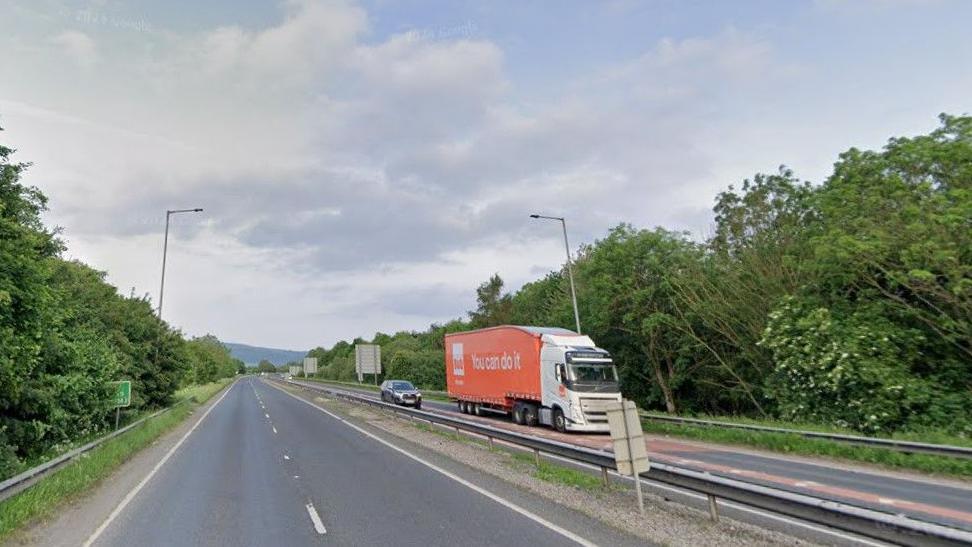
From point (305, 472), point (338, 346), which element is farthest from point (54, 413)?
point (338, 346)

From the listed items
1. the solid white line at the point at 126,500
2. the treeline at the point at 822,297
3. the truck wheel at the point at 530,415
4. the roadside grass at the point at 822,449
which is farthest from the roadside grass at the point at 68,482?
the treeline at the point at 822,297

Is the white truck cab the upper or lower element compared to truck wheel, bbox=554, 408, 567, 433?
upper

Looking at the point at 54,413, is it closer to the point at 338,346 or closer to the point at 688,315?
the point at 688,315

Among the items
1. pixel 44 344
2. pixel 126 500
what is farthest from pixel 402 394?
pixel 126 500

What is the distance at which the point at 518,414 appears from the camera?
88.3ft

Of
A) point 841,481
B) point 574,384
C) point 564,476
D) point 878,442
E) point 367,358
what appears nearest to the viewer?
point 564,476

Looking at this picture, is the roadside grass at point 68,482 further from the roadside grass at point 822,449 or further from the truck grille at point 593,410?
the roadside grass at point 822,449

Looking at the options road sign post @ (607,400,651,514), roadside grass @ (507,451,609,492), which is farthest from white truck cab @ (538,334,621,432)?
road sign post @ (607,400,651,514)

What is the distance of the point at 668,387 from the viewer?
105 feet

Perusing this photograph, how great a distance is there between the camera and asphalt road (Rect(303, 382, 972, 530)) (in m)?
9.90

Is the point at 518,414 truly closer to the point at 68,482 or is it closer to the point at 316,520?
the point at 68,482

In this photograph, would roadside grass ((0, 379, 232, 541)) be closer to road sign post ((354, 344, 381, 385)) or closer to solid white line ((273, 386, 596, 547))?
solid white line ((273, 386, 596, 547))

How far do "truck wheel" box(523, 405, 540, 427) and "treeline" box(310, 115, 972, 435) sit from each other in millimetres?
7423

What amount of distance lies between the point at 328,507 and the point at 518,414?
18028 millimetres
